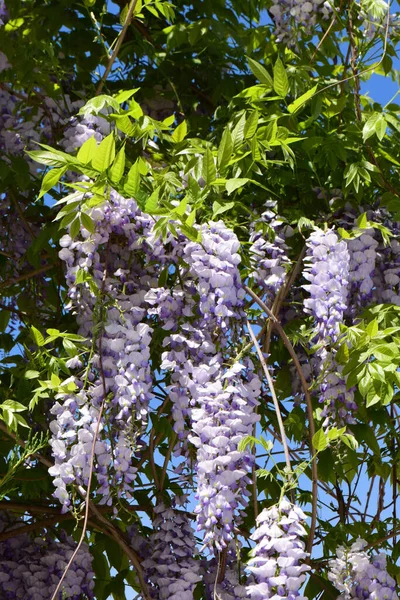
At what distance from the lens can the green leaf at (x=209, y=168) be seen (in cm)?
288

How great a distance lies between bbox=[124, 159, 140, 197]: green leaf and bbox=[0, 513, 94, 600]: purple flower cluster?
118 cm

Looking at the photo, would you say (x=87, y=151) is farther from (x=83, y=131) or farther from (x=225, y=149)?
(x=83, y=131)

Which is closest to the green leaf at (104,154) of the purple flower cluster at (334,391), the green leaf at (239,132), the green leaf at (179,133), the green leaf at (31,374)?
the green leaf at (239,132)

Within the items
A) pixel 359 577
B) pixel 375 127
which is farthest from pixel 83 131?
pixel 359 577

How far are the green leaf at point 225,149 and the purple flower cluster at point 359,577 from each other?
1160 millimetres

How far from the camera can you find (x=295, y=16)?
3609mm

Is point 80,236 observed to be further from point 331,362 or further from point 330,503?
point 330,503

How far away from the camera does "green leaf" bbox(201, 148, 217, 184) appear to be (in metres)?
2.88

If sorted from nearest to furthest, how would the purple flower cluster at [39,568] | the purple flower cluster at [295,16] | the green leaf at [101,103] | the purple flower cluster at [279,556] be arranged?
the purple flower cluster at [279,556]
the green leaf at [101,103]
the purple flower cluster at [39,568]
the purple flower cluster at [295,16]

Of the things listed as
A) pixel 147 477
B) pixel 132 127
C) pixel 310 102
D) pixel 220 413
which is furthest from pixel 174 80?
pixel 220 413

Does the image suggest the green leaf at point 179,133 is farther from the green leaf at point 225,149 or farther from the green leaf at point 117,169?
the green leaf at point 117,169

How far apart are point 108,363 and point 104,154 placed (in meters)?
0.56

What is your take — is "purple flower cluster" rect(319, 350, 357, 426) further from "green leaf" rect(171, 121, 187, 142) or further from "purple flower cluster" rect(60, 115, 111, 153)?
"purple flower cluster" rect(60, 115, 111, 153)

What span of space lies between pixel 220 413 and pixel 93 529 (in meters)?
1.19
